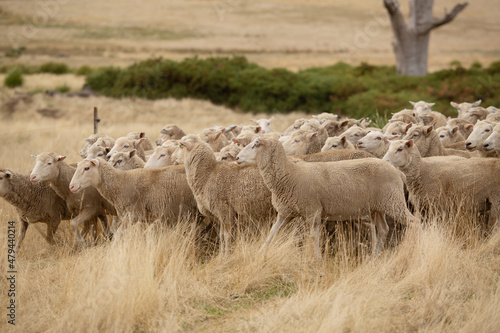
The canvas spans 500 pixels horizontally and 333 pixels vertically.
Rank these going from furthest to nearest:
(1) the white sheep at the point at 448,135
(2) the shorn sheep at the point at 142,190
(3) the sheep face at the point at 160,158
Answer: (1) the white sheep at the point at 448,135 < (3) the sheep face at the point at 160,158 < (2) the shorn sheep at the point at 142,190

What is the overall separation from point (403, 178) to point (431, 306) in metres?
2.18

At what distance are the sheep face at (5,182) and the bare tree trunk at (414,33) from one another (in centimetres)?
2046

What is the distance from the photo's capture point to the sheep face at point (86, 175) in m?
7.70

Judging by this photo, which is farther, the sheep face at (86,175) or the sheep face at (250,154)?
the sheep face at (86,175)

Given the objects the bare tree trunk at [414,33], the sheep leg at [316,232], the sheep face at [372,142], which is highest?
the bare tree trunk at [414,33]

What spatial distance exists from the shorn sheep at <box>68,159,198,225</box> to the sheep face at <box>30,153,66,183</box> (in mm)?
493

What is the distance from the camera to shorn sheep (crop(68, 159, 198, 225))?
7989mm

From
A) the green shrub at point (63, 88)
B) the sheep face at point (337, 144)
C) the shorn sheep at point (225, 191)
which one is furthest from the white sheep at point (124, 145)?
the green shrub at point (63, 88)

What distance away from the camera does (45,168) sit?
8.17 meters

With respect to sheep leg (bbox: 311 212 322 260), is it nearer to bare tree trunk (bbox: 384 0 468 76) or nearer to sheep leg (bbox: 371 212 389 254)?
sheep leg (bbox: 371 212 389 254)

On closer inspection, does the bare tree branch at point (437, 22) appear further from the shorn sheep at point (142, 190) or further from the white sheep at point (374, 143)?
the shorn sheep at point (142, 190)

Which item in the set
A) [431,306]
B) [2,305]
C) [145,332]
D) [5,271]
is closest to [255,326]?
[145,332]

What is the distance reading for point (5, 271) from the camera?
6848mm

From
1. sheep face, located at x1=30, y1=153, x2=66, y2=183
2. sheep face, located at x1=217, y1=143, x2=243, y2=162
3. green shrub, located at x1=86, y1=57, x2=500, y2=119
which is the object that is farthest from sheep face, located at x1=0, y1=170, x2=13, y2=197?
green shrub, located at x1=86, y1=57, x2=500, y2=119
